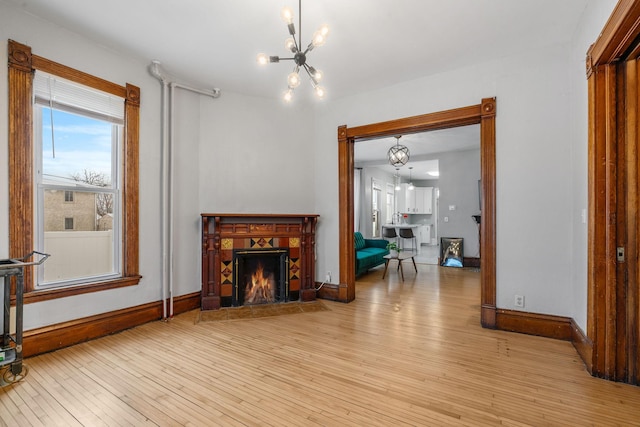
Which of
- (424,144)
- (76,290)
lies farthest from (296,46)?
(424,144)

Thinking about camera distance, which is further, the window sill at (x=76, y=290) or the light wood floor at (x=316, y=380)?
the window sill at (x=76, y=290)

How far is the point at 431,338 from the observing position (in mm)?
2922

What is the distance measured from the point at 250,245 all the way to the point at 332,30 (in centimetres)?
267

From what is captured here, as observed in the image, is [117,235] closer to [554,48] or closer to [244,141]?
[244,141]

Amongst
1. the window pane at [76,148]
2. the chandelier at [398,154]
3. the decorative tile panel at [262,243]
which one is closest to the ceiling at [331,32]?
the window pane at [76,148]

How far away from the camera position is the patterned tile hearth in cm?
354

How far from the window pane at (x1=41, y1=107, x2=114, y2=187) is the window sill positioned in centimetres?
99

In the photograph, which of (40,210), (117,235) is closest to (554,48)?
(117,235)

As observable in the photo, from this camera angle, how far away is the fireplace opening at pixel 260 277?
3984mm

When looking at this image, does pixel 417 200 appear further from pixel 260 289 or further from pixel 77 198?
pixel 77 198

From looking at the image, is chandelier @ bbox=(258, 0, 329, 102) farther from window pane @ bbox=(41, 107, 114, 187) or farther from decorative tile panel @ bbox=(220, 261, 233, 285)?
decorative tile panel @ bbox=(220, 261, 233, 285)

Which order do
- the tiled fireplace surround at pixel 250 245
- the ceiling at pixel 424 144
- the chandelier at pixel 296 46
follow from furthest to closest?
the ceiling at pixel 424 144, the tiled fireplace surround at pixel 250 245, the chandelier at pixel 296 46

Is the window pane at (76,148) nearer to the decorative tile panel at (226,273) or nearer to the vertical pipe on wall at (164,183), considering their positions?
the vertical pipe on wall at (164,183)

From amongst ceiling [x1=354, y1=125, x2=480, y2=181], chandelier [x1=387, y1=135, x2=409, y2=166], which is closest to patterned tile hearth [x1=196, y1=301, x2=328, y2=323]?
chandelier [x1=387, y1=135, x2=409, y2=166]
